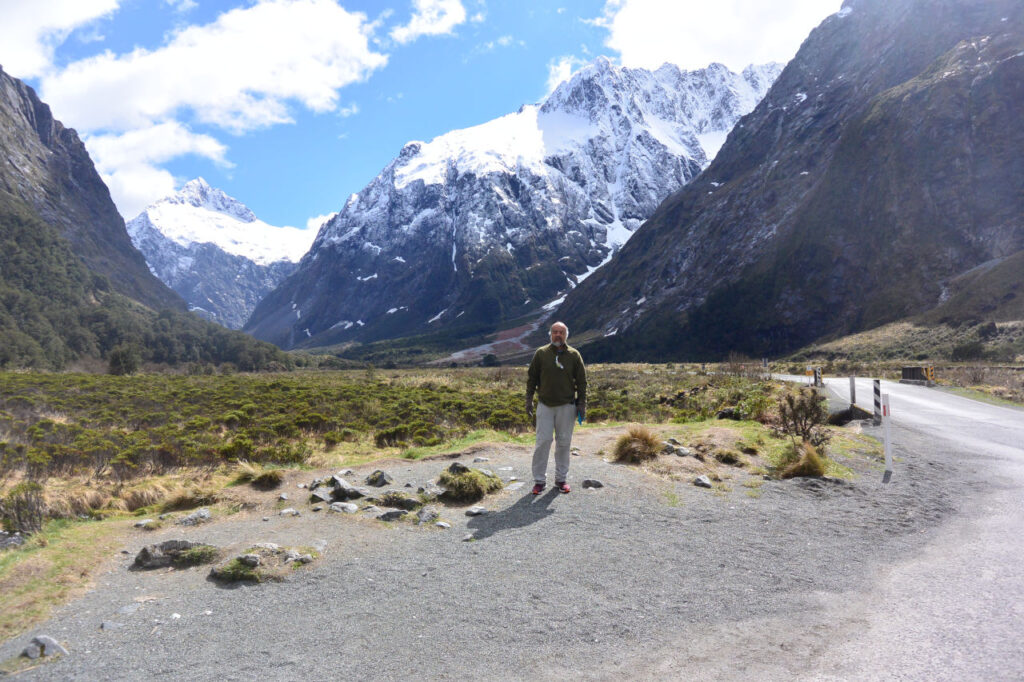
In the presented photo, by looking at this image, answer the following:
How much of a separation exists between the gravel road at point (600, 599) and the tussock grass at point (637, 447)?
2.41 metres

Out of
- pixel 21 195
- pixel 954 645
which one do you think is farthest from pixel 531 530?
pixel 21 195

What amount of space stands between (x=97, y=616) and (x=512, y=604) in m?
3.77

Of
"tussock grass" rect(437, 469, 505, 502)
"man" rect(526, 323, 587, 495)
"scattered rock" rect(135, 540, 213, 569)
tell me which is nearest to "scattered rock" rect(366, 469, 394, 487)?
"tussock grass" rect(437, 469, 505, 502)

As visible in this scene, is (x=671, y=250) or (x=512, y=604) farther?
(x=671, y=250)

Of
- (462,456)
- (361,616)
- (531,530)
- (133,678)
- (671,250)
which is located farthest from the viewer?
(671,250)

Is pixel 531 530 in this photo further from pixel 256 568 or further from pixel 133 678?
pixel 133 678

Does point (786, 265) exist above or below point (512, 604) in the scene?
above

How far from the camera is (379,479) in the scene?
9.30 meters

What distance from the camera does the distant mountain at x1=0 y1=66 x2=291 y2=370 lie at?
7888 centimetres

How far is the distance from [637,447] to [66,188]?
8042 inches

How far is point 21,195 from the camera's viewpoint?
426ft

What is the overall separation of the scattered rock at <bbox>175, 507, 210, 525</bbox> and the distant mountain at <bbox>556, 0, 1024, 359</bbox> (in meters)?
75.6

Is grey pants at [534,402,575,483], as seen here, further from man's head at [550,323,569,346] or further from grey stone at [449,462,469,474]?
grey stone at [449,462,469,474]

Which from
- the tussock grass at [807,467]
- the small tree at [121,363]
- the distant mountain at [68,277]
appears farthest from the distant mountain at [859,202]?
the distant mountain at [68,277]
